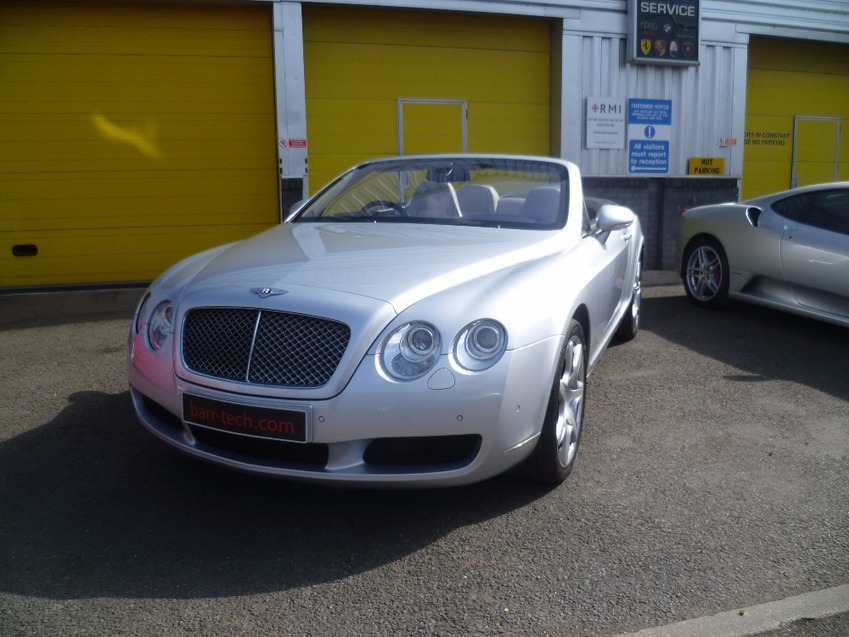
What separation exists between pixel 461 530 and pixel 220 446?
997 millimetres

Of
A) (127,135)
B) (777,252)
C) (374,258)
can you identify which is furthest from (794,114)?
→ (374,258)

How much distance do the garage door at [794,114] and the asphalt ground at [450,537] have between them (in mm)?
8110

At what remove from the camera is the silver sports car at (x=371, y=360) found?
3037 millimetres

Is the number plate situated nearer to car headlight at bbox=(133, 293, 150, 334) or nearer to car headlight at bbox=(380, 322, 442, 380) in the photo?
car headlight at bbox=(380, 322, 442, 380)

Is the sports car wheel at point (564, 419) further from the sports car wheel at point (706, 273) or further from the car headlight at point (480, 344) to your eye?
the sports car wheel at point (706, 273)

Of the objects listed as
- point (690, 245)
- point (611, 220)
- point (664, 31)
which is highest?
point (664, 31)

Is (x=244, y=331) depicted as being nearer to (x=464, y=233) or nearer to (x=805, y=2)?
(x=464, y=233)

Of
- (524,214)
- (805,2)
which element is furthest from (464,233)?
(805,2)

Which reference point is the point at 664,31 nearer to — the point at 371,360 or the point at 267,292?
the point at 267,292

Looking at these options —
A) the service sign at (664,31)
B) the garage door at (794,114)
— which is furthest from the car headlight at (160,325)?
the garage door at (794,114)

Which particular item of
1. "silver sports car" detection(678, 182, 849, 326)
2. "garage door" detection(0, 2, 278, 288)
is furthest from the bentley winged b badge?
"garage door" detection(0, 2, 278, 288)

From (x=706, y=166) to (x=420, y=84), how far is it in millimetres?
4029

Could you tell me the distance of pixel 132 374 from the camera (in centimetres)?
361

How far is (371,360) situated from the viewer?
306cm
